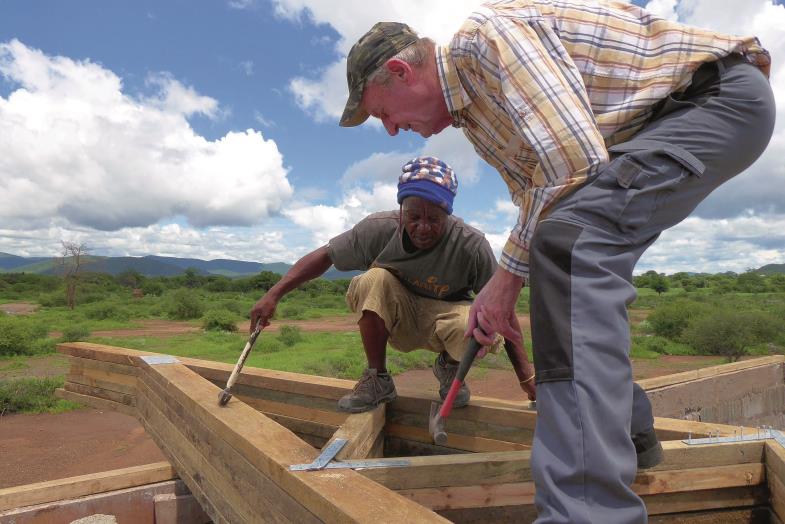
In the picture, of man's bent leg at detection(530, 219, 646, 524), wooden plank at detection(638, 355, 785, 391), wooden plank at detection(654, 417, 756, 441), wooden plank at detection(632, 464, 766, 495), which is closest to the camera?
man's bent leg at detection(530, 219, 646, 524)

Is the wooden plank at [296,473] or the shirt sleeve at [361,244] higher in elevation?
the shirt sleeve at [361,244]

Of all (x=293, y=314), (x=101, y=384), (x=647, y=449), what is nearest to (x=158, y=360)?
(x=101, y=384)

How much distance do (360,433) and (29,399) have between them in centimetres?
775

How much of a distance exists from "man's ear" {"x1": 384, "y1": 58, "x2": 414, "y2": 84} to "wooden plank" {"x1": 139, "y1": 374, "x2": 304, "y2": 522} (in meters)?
1.30

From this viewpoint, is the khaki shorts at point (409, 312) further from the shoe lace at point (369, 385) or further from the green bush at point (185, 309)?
the green bush at point (185, 309)

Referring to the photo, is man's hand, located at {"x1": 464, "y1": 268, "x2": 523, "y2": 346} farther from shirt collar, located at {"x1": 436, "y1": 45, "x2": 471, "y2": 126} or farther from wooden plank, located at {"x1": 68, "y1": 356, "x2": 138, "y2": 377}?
wooden plank, located at {"x1": 68, "y1": 356, "x2": 138, "y2": 377}

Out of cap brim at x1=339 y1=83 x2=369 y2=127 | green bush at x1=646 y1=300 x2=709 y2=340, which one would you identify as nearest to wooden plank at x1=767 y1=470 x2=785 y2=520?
cap brim at x1=339 y1=83 x2=369 y2=127

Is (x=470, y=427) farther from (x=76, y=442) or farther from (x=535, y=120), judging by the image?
(x=76, y=442)

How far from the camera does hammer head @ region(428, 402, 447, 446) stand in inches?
97.5

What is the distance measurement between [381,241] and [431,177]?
0.61m

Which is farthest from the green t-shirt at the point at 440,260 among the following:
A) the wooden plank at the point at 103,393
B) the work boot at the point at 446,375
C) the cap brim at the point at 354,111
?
the wooden plank at the point at 103,393

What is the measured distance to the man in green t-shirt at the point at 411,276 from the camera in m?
2.79

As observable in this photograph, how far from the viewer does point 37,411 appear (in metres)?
7.70

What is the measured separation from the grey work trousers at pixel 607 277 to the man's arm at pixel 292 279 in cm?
200
